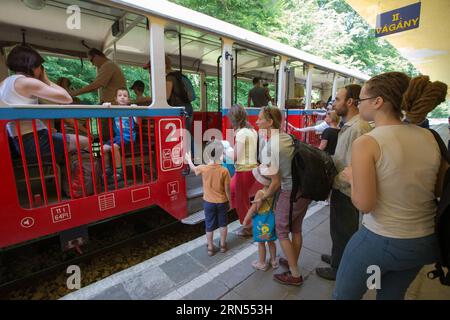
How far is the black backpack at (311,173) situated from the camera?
5.65 feet

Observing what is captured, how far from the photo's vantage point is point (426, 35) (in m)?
7.21

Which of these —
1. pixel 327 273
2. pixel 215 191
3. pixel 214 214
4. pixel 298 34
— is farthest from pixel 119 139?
pixel 298 34

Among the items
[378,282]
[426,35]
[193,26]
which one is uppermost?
[426,35]

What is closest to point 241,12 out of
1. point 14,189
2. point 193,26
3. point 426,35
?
point 426,35

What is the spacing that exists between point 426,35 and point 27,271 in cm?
1067

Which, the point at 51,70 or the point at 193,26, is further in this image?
the point at 51,70

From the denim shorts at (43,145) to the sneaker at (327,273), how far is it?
2.63 metres

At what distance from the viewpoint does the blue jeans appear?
1.10 meters

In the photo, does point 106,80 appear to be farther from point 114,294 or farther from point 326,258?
point 326,258

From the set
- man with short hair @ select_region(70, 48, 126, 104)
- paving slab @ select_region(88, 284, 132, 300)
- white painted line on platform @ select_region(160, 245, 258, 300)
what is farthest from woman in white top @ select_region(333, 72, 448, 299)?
man with short hair @ select_region(70, 48, 126, 104)

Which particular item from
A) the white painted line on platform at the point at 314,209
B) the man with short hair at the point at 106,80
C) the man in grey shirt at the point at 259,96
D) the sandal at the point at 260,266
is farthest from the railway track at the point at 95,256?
the man in grey shirt at the point at 259,96

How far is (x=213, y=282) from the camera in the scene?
2.04 meters
